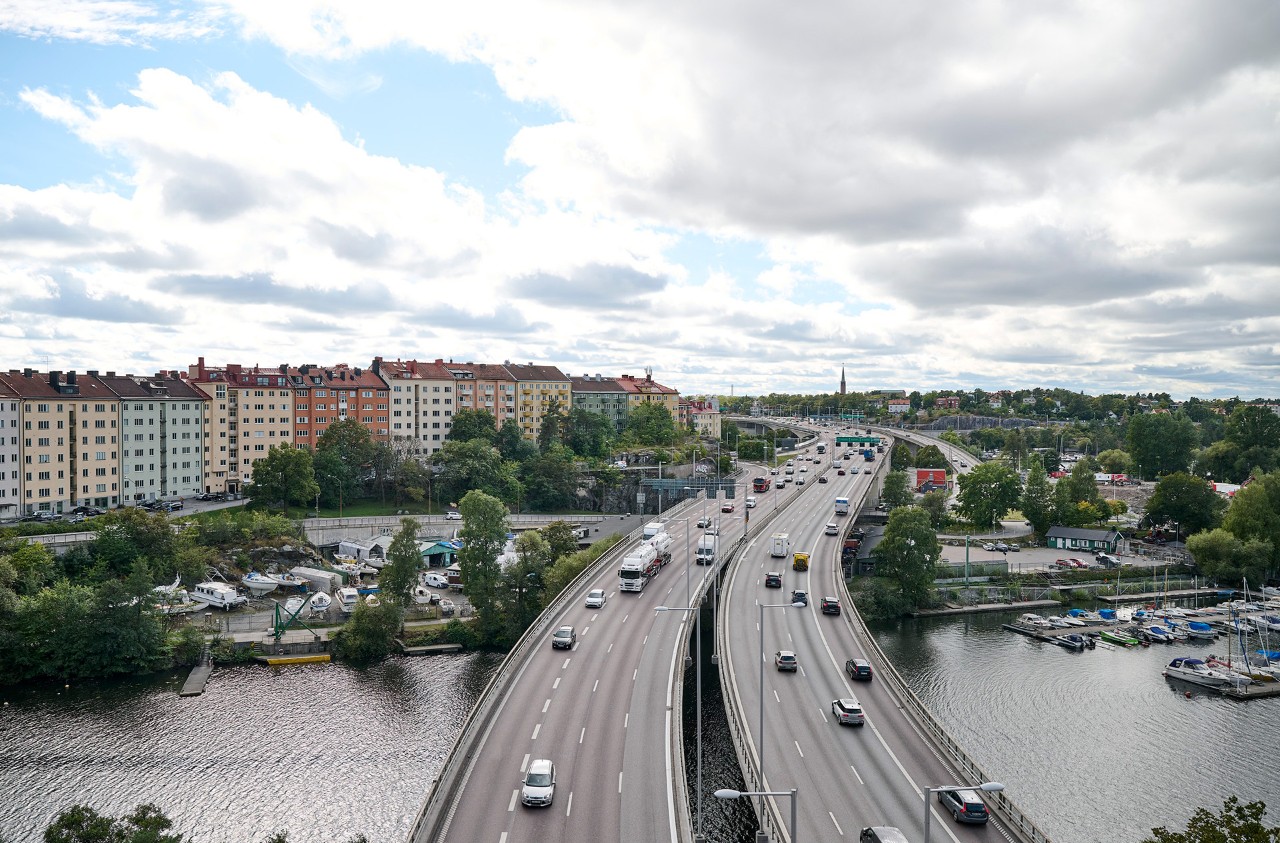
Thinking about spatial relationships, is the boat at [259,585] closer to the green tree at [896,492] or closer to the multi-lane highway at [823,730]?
the multi-lane highway at [823,730]

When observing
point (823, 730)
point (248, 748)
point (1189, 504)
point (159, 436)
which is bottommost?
point (248, 748)

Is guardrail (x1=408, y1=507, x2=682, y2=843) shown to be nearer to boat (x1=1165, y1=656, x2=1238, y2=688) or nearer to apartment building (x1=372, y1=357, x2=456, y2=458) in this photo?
boat (x1=1165, y1=656, x2=1238, y2=688)

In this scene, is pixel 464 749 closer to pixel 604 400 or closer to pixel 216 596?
pixel 216 596

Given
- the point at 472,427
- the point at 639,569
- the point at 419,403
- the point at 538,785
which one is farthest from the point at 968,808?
the point at 419,403

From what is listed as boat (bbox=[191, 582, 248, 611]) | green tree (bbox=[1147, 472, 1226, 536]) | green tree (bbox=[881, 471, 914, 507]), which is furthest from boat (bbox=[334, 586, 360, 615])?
green tree (bbox=[1147, 472, 1226, 536])

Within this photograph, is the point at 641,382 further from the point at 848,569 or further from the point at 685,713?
the point at 685,713

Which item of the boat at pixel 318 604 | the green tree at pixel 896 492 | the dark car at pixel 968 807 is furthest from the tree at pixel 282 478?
the dark car at pixel 968 807
